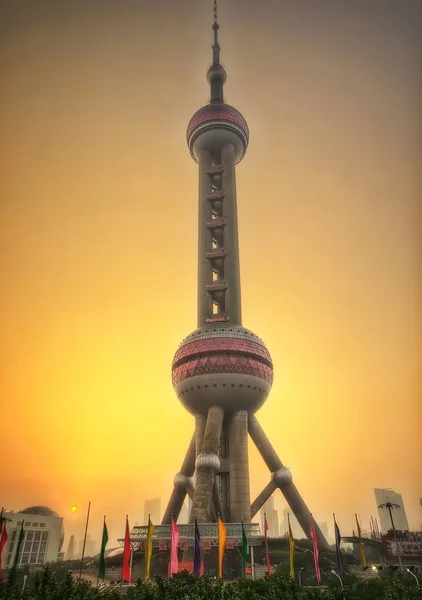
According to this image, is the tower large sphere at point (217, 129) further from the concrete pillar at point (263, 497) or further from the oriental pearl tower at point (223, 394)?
the concrete pillar at point (263, 497)

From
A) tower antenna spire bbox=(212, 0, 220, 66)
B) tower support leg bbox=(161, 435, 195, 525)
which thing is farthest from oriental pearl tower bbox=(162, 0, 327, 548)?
tower antenna spire bbox=(212, 0, 220, 66)

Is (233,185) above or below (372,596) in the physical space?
above

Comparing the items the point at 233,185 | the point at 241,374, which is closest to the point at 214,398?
the point at 241,374

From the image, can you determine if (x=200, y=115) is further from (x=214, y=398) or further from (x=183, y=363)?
(x=214, y=398)

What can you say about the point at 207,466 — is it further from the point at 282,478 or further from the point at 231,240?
the point at 231,240

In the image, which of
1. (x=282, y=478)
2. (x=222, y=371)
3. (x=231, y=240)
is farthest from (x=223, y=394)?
(x=231, y=240)

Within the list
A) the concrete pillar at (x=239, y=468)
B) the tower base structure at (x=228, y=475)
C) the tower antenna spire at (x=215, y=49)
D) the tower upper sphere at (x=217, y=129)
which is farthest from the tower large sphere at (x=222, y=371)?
the tower antenna spire at (x=215, y=49)

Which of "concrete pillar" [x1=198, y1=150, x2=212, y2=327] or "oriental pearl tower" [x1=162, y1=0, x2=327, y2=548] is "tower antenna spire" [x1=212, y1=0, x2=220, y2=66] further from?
"oriental pearl tower" [x1=162, y1=0, x2=327, y2=548]
